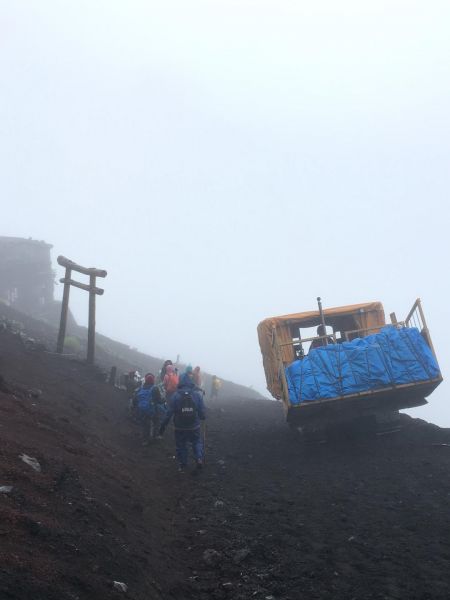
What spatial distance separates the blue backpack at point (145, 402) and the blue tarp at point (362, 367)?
3252 mm

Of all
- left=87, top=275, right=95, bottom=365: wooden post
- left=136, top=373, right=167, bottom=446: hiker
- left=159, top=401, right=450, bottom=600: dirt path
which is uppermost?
left=87, top=275, right=95, bottom=365: wooden post

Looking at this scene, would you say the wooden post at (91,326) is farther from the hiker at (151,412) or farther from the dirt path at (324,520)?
the dirt path at (324,520)

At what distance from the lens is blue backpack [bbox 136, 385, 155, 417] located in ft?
41.9

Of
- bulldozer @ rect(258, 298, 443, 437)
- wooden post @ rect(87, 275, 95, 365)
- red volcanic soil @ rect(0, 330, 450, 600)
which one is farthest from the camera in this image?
wooden post @ rect(87, 275, 95, 365)

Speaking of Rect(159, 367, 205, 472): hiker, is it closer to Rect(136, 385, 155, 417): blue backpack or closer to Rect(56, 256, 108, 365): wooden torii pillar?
Rect(136, 385, 155, 417): blue backpack

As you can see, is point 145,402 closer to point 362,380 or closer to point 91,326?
point 362,380

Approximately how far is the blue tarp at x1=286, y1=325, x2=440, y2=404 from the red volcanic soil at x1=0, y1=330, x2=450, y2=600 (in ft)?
4.50

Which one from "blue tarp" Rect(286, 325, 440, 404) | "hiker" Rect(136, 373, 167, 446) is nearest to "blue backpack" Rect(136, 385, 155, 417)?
"hiker" Rect(136, 373, 167, 446)

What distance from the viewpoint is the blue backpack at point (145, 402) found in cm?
1277

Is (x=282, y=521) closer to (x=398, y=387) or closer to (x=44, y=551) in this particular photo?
(x=44, y=551)

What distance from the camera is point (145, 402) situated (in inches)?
512

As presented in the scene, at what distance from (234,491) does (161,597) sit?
4.37 meters

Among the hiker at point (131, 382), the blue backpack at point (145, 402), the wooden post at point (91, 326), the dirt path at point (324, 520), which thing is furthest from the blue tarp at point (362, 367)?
the wooden post at point (91, 326)

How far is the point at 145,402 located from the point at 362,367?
5055mm
